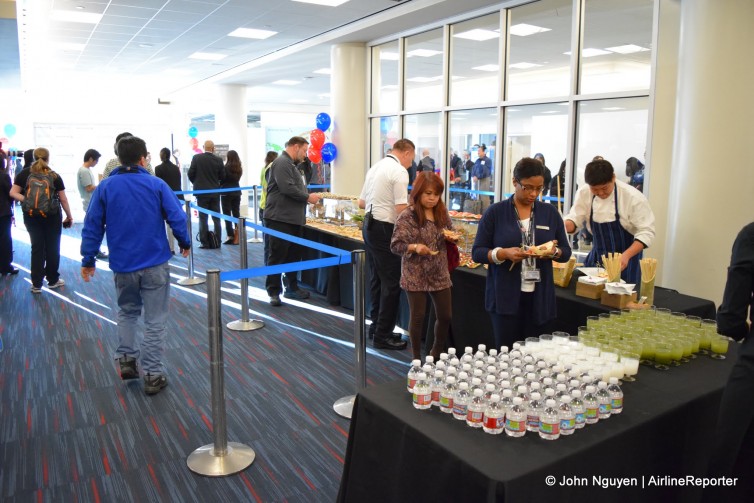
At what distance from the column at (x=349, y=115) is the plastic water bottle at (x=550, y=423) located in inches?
320

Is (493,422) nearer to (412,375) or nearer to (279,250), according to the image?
(412,375)

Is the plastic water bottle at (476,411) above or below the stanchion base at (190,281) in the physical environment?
above

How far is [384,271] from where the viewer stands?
14.4ft

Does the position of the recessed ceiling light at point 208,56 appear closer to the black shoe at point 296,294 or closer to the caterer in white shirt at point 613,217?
the black shoe at point 296,294

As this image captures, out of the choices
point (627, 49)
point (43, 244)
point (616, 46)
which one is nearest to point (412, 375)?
point (627, 49)

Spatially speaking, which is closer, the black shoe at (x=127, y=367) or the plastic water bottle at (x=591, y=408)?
the plastic water bottle at (x=591, y=408)

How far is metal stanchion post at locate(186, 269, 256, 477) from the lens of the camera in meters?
2.82

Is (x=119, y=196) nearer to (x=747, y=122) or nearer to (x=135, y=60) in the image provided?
(x=747, y=122)

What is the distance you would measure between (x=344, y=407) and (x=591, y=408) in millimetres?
2009

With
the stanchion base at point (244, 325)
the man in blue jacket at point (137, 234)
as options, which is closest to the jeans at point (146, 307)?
the man in blue jacket at point (137, 234)

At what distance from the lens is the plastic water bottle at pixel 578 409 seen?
5.74ft

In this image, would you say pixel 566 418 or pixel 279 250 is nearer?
pixel 566 418

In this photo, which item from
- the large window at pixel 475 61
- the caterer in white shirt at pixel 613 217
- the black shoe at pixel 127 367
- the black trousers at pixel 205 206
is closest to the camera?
the caterer in white shirt at pixel 613 217

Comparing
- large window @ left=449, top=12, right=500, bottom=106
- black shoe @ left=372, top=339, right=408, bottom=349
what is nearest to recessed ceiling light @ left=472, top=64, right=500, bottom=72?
large window @ left=449, top=12, right=500, bottom=106
